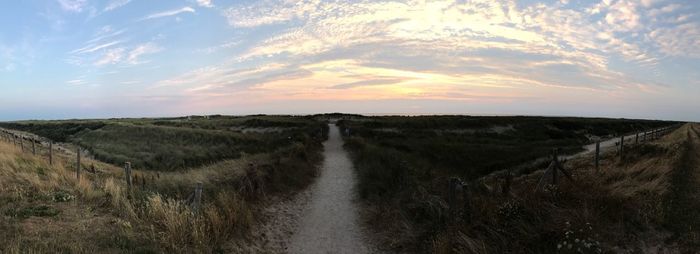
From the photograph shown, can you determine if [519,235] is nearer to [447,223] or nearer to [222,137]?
[447,223]

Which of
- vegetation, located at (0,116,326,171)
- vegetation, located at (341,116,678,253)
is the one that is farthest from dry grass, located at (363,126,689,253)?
vegetation, located at (0,116,326,171)

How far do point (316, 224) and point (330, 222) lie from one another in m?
0.40

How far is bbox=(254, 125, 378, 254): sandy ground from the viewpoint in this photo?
8.23m

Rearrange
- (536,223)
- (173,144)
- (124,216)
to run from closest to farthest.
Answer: (536,223) → (124,216) → (173,144)

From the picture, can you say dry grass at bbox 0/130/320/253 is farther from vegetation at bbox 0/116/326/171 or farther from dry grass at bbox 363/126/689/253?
vegetation at bbox 0/116/326/171

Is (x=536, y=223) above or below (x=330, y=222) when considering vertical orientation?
above

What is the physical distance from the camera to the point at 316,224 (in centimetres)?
984

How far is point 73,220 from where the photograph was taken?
7.77m

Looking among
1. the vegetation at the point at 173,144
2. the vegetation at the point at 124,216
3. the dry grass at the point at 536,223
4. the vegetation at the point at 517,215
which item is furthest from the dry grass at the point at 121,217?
the vegetation at the point at 173,144

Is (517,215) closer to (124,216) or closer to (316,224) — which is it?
(316,224)

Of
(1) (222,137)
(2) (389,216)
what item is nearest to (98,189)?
(2) (389,216)

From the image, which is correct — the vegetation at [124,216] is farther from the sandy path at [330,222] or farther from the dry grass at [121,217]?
the sandy path at [330,222]

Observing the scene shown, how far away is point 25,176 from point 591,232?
48.0 feet

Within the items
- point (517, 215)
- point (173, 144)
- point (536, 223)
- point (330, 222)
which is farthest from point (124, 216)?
point (173, 144)
